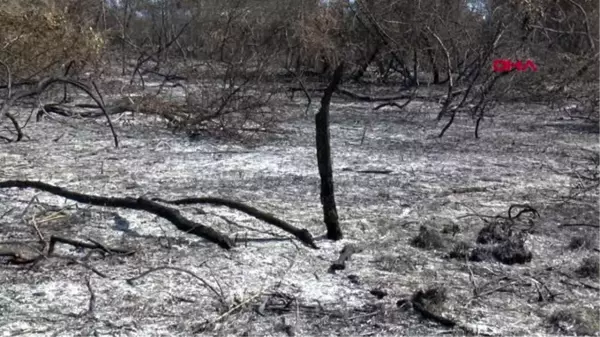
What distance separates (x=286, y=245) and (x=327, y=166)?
0.62 m

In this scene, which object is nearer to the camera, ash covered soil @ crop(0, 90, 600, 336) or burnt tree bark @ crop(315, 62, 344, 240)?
ash covered soil @ crop(0, 90, 600, 336)

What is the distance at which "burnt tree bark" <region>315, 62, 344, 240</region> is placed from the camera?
4.81 m

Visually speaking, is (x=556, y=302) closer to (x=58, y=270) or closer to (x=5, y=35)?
(x=58, y=270)

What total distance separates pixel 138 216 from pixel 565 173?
466 cm

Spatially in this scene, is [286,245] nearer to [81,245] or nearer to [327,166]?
[327,166]

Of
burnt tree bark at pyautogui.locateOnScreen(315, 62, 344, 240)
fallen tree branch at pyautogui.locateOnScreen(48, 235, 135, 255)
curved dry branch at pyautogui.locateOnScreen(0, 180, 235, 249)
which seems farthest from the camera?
burnt tree bark at pyautogui.locateOnScreen(315, 62, 344, 240)

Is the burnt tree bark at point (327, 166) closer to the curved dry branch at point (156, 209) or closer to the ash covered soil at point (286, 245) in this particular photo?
the ash covered soil at point (286, 245)

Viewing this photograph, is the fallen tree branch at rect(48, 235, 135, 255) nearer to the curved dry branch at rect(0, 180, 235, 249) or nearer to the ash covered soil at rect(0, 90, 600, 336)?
the ash covered soil at rect(0, 90, 600, 336)

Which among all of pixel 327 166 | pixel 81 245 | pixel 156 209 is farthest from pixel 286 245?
pixel 81 245

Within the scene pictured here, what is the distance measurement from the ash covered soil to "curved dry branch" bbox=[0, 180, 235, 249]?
82 millimetres

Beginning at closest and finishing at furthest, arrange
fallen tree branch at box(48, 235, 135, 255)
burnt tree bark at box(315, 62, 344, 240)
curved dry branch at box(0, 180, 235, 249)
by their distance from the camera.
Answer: fallen tree branch at box(48, 235, 135, 255) < curved dry branch at box(0, 180, 235, 249) < burnt tree bark at box(315, 62, 344, 240)

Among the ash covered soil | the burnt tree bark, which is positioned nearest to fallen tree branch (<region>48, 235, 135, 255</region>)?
the ash covered soil

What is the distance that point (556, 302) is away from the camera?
3.81 meters

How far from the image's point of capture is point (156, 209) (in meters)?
4.73
